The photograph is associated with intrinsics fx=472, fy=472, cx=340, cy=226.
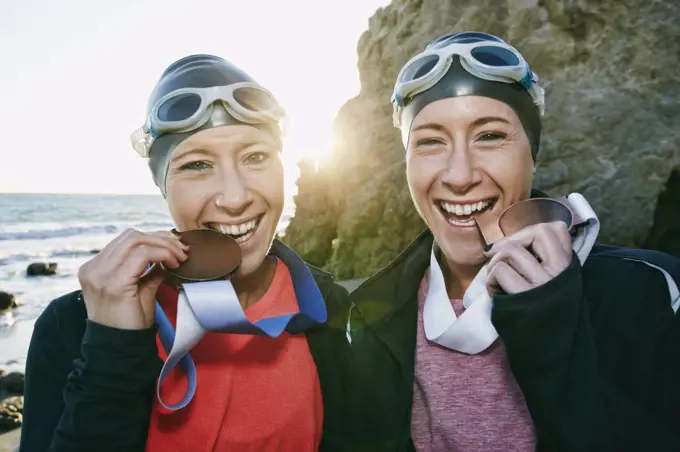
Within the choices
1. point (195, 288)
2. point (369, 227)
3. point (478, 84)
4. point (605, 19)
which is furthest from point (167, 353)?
point (605, 19)

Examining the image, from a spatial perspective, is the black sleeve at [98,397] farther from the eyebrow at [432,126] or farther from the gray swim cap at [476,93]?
the gray swim cap at [476,93]

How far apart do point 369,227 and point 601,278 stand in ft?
34.8

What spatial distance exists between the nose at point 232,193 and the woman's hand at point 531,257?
1205 mm

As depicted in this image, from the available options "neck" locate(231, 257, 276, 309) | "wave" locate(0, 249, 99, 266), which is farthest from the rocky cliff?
"wave" locate(0, 249, 99, 266)

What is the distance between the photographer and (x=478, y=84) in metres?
2.42

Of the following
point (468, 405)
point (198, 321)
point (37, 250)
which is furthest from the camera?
point (37, 250)

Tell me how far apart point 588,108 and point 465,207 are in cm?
941

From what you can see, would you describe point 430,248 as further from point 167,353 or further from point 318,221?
point 318,221

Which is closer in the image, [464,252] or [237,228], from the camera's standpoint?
[237,228]

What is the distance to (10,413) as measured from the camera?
25.5 feet

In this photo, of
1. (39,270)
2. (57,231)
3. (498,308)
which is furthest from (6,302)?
(57,231)

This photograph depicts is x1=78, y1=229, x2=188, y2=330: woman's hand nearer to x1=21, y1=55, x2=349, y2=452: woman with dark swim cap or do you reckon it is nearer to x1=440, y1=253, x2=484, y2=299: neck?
x1=21, y1=55, x2=349, y2=452: woman with dark swim cap

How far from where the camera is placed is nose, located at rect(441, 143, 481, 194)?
2.36m

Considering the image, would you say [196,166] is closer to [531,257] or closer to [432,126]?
[432,126]
